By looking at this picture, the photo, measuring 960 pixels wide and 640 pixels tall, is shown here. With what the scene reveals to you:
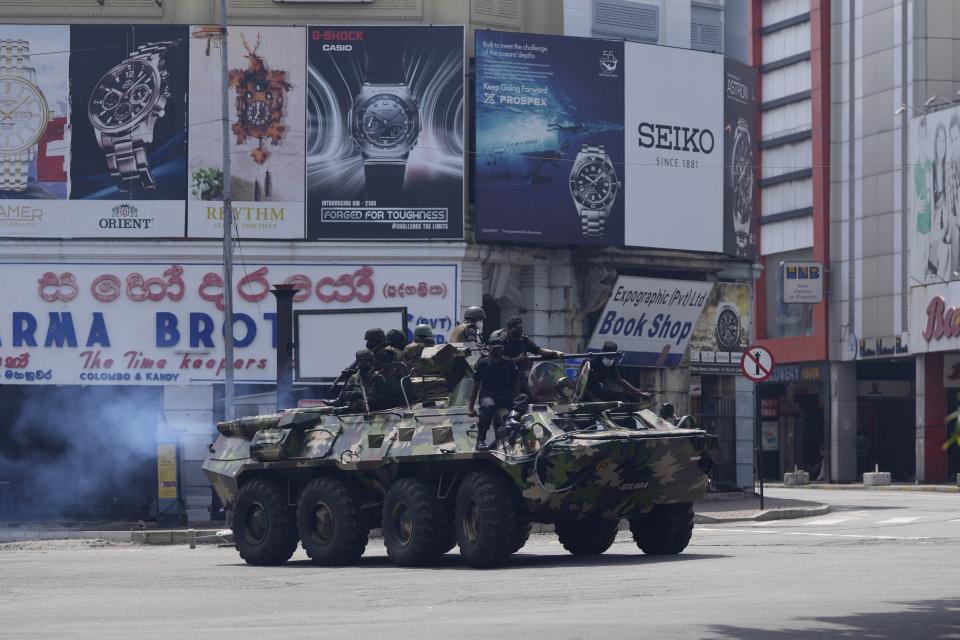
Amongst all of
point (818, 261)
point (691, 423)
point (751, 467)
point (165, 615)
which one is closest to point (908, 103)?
point (818, 261)

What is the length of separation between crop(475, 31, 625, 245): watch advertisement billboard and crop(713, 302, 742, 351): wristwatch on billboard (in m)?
4.94

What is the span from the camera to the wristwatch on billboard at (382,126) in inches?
1491

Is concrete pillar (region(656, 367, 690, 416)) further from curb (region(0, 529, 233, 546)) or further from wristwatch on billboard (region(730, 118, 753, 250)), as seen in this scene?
curb (region(0, 529, 233, 546))

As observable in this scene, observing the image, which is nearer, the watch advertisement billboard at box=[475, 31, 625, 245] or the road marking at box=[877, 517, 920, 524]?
the road marking at box=[877, 517, 920, 524]

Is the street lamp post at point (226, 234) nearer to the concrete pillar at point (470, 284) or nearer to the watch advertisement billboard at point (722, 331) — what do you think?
the concrete pillar at point (470, 284)

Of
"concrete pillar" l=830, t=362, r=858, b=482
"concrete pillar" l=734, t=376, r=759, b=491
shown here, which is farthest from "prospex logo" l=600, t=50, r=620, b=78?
"concrete pillar" l=830, t=362, r=858, b=482

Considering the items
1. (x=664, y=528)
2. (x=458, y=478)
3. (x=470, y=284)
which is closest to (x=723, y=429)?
(x=470, y=284)

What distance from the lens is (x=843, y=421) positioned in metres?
65.9

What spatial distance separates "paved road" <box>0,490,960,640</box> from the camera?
499 inches

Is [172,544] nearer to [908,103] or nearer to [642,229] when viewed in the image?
[642,229]

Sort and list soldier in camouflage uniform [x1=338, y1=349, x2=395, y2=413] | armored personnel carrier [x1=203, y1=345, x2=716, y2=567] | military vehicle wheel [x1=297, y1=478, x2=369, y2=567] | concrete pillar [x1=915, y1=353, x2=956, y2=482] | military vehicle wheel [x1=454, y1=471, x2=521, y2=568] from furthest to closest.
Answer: concrete pillar [x1=915, y1=353, x2=956, y2=482]
soldier in camouflage uniform [x1=338, y1=349, x2=395, y2=413]
military vehicle wheel [x1=297, y1=478, x2=369, y2=567]
armored personnel carrier [x1=203, y1=345, x2=716, y2=567]
military vehicle wheel [x1=454, y1=471, x2=521, y2=568]

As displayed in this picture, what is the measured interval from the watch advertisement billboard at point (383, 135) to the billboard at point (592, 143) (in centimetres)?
77

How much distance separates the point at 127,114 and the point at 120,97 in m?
0.39

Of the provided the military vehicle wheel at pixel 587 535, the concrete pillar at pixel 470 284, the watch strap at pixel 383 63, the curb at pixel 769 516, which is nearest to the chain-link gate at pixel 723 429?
the concrete pillar at pixel 470 284
